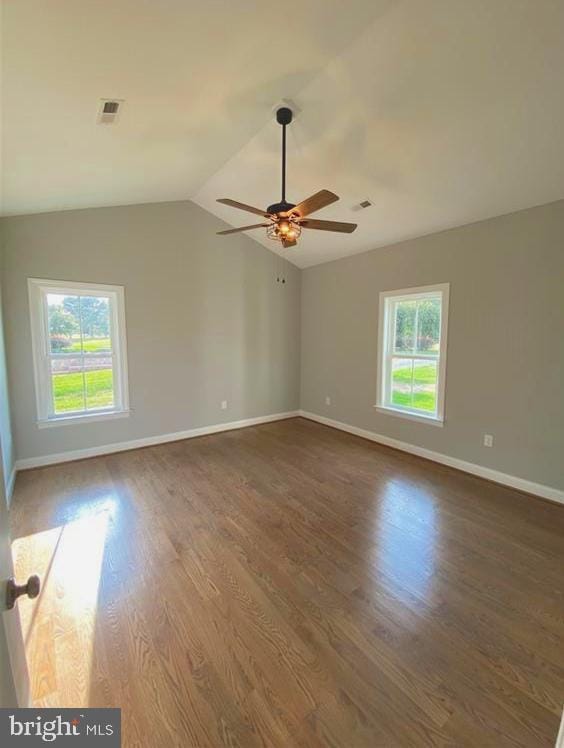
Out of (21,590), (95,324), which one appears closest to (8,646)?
(21,590)

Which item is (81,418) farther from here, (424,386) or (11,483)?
(424,386)

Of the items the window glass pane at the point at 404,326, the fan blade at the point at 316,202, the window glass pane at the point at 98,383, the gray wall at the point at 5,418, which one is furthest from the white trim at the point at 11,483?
the window glass pane at the point at 404,326

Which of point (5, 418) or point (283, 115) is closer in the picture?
point (283, 115)

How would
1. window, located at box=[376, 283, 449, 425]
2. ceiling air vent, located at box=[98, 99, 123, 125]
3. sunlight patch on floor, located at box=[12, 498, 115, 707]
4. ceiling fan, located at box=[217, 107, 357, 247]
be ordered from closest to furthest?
sunlight patch on floor, located at box=[12, 498, 115, 707] → ceiling air vent, located at box=[98, 99, 123, 125] → ceiling fan, located at box=[217, 107, 357, 247] → window, located at box=[376, 283, 449, 425]

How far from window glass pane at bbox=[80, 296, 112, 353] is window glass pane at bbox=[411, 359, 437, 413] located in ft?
12.5

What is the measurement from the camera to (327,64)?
218 cm

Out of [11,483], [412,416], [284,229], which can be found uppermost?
[284,229]

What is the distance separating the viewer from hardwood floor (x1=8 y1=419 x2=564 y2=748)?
1317 mm

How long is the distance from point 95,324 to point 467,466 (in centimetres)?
453

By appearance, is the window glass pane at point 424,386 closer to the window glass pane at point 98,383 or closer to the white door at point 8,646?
the window glass pane at point 98,383

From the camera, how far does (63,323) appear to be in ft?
12.5

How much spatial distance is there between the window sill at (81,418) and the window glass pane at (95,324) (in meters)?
0.77

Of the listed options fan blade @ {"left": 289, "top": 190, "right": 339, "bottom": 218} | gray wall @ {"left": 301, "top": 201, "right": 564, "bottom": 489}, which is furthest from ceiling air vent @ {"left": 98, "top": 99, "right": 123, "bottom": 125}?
gray wall @ {"left": 301, "top": 201, "right": 564, "bottom": 489}

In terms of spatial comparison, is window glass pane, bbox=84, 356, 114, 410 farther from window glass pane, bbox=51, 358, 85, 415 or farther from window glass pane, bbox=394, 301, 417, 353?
window glass pane, bbox=394, 301, 417, 353
